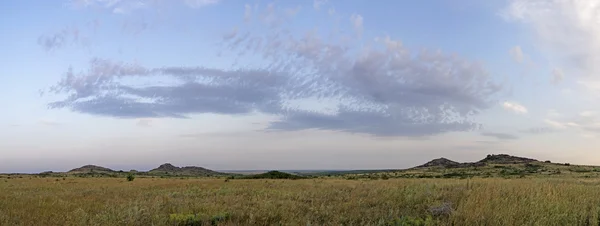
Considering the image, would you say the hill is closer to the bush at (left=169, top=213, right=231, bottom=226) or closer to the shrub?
the shrub

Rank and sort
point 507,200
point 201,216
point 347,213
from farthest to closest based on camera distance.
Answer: point 507,200 → point 347,213 → point 201,216

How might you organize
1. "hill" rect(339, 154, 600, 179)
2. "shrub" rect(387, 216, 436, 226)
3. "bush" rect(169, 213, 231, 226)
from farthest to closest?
"hill" rect(339, 154, 600, 179), "bush" rect(169, 213, 231, 226), "shrub" rect(387, 216, 436, 226)

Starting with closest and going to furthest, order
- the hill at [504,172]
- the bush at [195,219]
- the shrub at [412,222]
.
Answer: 1. the shrub at [412,222]
2. the bush at [195,219]
3. the hill at [504,172]

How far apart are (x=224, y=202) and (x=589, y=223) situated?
8.57 metres

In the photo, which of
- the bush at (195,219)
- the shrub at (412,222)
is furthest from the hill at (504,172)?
the bush at (195,219)

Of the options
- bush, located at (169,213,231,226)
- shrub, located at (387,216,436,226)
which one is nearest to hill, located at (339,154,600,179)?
shrub, located at (387,216,436,226)

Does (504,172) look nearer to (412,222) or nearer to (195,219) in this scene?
(412,222)

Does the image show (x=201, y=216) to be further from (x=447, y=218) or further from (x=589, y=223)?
(x=589, y=223)

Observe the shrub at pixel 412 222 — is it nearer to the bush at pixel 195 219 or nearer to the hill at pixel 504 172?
the bush at pixel 195 219

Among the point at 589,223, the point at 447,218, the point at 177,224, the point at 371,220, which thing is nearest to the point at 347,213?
the point at 371,220

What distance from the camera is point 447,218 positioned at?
8133mm

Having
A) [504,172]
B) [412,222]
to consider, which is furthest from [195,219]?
[504,172]

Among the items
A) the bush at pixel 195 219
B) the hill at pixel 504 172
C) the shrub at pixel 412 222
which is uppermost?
the hill at pixel 504 172

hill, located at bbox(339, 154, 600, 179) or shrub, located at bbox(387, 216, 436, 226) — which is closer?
shrub, located at bbox(387, 216, 436, 226)
